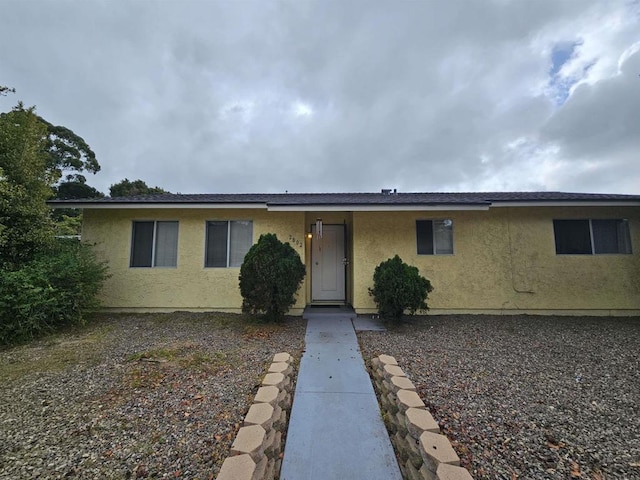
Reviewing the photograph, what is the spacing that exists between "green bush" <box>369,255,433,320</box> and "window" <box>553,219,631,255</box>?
4.04 m

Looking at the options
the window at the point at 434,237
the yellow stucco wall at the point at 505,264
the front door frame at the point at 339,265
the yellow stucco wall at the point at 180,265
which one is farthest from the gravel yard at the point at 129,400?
the window at the point at 434,237

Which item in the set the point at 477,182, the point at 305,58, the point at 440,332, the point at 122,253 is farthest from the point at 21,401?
the point at 477,182

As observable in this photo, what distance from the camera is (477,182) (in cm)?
1609

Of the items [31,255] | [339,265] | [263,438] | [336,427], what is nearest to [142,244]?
[31,255]

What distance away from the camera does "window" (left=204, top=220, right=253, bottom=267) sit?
257 inches

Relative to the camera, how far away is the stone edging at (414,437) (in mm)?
1629

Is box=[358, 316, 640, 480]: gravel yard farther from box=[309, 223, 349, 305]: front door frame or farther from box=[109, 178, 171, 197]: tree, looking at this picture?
box=[109, 178, 171, 197]: tree

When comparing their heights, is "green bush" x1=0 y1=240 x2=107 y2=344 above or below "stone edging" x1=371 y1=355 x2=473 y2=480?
above

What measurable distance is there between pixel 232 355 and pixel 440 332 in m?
4.02

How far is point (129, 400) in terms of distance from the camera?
108 inches

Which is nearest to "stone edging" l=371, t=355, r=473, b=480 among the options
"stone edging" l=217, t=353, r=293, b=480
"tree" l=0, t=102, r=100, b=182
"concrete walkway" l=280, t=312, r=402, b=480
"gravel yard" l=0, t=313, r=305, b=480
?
"concrete walkway" l=280, t=312, r=402, b=480

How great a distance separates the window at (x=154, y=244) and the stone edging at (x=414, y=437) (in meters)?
5.96

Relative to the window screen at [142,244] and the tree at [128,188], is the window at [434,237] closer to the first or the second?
the window screen at [142,244]

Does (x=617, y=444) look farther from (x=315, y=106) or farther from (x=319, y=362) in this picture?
(x=315, y=106)
